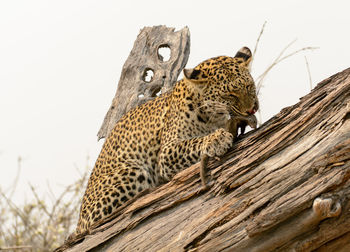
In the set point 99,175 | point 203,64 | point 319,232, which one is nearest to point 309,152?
point 319,232

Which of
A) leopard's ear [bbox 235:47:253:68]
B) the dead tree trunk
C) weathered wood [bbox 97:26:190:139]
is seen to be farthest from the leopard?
weathered wood [bbox 97:26:190:139]

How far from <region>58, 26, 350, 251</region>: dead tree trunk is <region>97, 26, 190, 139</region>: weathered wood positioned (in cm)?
369

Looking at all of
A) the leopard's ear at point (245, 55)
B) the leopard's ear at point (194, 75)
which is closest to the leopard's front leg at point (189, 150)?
the leopard's ear at point (194, 75)

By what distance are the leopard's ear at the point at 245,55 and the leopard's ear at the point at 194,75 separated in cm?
66

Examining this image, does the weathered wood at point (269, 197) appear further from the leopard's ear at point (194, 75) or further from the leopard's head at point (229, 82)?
the leopard's ear at point (194, 75)

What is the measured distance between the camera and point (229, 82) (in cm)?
647

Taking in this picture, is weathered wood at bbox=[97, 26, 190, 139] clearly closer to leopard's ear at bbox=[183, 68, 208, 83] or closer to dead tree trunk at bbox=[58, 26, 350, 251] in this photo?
leopard's ear at bbox=[183, 68, 208, 83]

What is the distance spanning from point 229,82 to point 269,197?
2390 millimetres

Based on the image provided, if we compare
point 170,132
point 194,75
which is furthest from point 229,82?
point 170,132

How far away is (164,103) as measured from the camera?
24.5ft

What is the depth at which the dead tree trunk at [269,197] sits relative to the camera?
4.12m

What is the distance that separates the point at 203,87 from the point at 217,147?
1488 millimetres

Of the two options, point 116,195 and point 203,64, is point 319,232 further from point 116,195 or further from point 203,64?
point 203,64

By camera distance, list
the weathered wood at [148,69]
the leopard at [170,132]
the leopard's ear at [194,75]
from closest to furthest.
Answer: the leopard at [170,132] < the leopard's ear at [194,75] < the weathered wood at [148,69]
